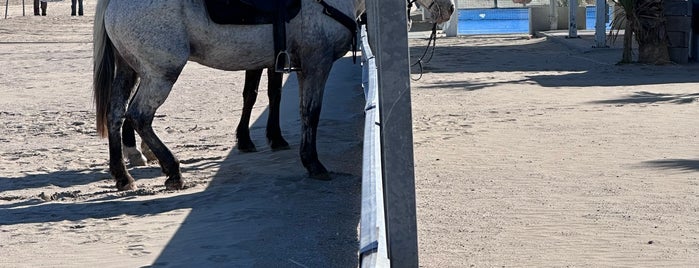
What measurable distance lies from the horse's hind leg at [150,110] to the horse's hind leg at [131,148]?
1.14 meters

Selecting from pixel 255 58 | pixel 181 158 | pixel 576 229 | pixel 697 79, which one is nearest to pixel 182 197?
pixel 255 58

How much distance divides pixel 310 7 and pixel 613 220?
292 cm

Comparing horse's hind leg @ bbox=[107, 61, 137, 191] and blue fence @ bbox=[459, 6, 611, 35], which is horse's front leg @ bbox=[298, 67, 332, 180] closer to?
horse's hind leg @ bbox=[107, 61, 137, 191]

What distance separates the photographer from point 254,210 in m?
8.26

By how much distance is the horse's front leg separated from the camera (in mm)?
9414

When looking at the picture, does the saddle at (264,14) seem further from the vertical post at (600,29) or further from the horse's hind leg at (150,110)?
the vertical post at (600,29)

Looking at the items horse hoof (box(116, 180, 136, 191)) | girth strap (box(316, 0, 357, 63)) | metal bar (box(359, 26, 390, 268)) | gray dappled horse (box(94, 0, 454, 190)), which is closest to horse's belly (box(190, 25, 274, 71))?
gray dappled horse (box(94, 0, 454, 190))

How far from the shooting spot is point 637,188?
8.83m

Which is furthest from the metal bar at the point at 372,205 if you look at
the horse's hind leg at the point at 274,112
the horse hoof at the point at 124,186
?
the horse's hind leg at the point at 274,112

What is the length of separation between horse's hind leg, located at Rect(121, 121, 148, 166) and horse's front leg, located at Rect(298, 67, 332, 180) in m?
1.66

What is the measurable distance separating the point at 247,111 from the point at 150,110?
6.68 feet

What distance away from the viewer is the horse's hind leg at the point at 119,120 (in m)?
9.26

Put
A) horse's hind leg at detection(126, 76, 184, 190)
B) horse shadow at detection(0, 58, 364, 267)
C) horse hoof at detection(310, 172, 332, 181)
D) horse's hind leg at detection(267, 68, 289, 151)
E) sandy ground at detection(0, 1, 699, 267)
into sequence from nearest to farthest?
1. horse shadow at detection(0, 58, 364, 267)
2. sandy ground at detection(0, 1, 699, 267)
3. horse's hind leg at detection(126, 76, 184, 190)
4. horse hoof at detection(310, 172, 332, 181)
5. horse's hind leg at detection(267, 68, 289, 151)

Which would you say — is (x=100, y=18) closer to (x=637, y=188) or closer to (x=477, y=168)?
(x=477, y=168)
